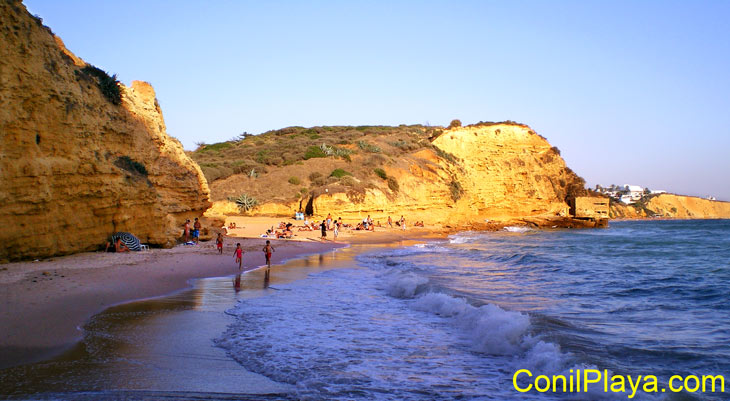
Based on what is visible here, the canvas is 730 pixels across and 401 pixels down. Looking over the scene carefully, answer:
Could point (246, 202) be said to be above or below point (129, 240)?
above

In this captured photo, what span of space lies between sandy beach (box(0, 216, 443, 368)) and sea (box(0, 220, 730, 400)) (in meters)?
0.41

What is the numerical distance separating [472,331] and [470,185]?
123 ft

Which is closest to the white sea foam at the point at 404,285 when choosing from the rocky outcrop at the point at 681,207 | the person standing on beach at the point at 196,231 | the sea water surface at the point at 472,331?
the sea water surface at the point at 472,331

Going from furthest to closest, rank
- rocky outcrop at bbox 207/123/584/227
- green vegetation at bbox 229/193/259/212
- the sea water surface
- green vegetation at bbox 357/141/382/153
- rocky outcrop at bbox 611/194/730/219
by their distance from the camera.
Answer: rocky outcrop at bbox 611/194/730/219, green vegetation at bbox 357/141/382/153, rocky outcrop at bbox 207/123/584/227, green vegetation at bbox 229/193/259/212, the sea water surface

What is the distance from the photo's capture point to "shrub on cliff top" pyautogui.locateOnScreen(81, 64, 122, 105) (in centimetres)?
1367

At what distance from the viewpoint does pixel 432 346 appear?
21.6 feet

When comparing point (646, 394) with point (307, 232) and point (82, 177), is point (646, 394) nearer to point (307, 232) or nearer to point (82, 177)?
point (82, 177)

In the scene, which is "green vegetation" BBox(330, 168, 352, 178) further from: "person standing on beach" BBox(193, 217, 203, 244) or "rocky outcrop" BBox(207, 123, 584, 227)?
"person standing on beach" BBox(193, 217, 203, 244)

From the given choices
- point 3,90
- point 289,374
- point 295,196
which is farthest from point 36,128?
point 295,196

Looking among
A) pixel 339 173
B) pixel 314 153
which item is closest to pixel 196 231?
pixel 339 173

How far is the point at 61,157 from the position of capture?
10.6 meters

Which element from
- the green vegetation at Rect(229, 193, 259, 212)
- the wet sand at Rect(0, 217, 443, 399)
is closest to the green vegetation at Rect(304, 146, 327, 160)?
the green vegetation at Rect(229, 193, 259, 212)

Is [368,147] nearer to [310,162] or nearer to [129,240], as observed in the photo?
[310,162]

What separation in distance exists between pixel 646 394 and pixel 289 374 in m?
3.60
